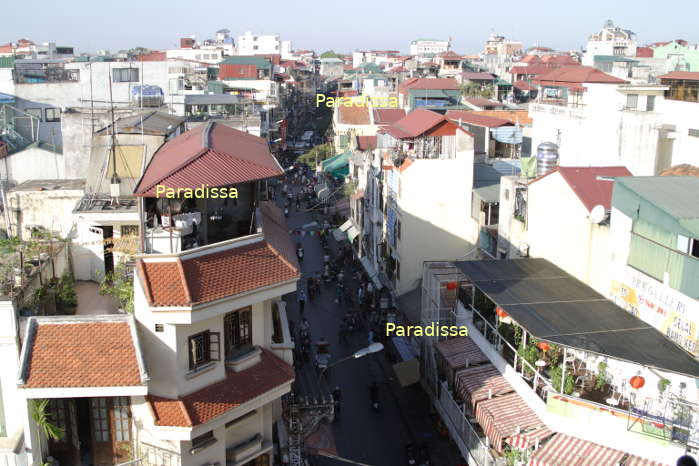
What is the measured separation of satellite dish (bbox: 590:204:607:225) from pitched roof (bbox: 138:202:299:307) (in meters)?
8.41

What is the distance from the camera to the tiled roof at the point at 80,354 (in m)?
11.5

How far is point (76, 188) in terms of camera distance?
19.3 metres

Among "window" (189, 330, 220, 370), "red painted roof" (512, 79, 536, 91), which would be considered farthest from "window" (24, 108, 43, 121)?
"red painted roof" (512, 79, 536, 91)

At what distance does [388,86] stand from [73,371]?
62.2m

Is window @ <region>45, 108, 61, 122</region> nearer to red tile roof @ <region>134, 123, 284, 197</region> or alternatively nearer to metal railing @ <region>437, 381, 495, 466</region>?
red tile roof @ <region>134, 123, 284, 197</region>

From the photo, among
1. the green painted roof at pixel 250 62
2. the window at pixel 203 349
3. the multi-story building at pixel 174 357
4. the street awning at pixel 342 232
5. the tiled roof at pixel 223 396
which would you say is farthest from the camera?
the green painted roof at pixel 250 62

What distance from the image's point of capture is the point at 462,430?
18391mm

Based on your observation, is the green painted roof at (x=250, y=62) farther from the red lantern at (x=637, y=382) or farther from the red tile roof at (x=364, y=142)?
the red lantern at (x=637, y=382)

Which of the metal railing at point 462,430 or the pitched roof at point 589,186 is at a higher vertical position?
the pitched roof at point 589,186

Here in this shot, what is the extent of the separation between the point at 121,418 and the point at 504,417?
8.58m

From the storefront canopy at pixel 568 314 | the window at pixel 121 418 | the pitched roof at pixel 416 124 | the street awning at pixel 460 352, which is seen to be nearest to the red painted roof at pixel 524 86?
the pitched roof at pixel 416 124

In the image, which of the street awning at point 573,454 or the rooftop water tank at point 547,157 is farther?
the rooftop water tank at point 547,157

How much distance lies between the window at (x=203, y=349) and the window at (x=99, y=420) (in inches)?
69.7

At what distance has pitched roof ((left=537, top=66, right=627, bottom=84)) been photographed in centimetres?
3825
